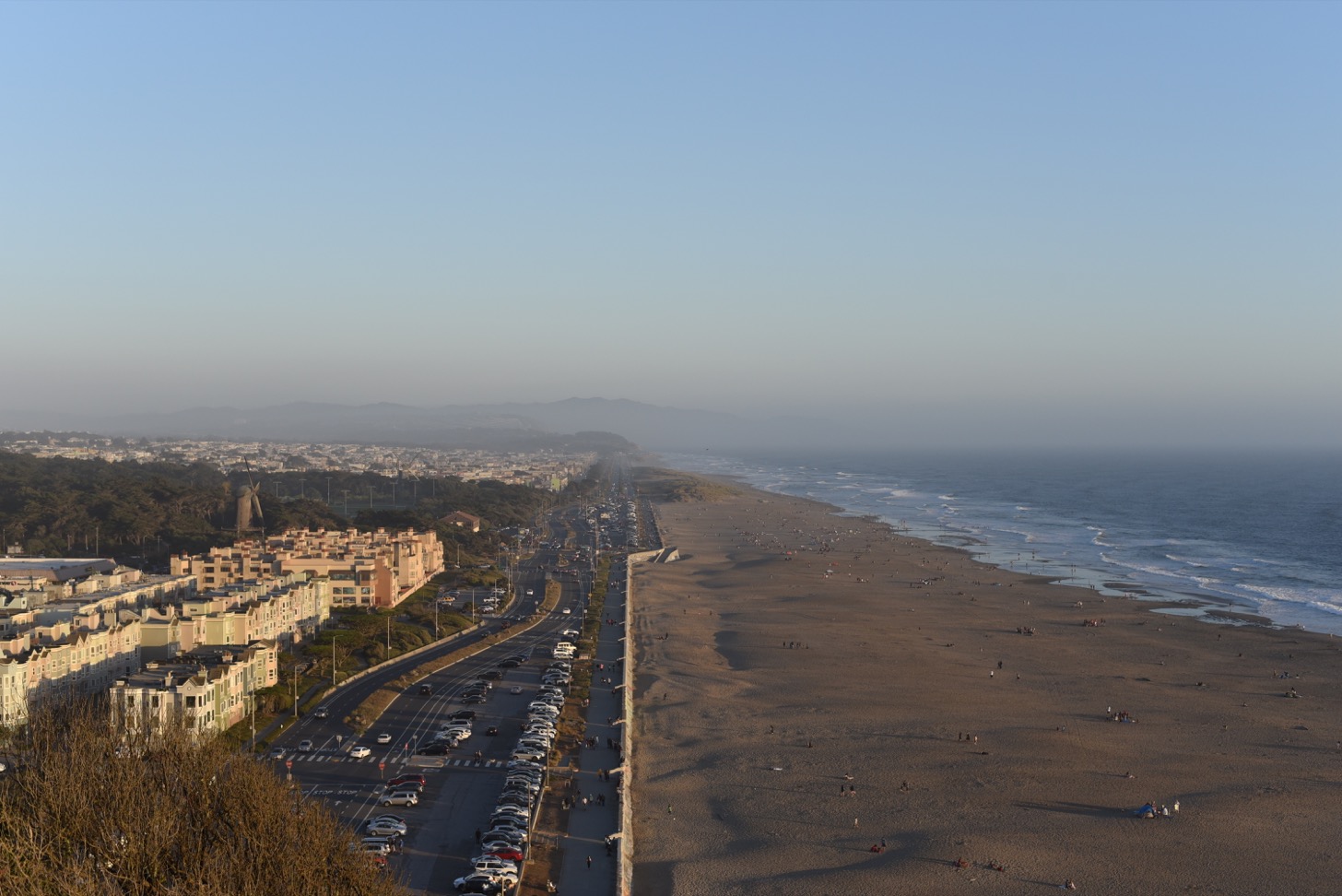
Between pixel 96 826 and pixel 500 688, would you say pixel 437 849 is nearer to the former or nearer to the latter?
pixel 96 826

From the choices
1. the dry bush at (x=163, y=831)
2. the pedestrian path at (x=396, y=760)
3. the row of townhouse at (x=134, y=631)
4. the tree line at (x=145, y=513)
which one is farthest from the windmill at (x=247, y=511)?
the dry bush at (x=163, y=831)

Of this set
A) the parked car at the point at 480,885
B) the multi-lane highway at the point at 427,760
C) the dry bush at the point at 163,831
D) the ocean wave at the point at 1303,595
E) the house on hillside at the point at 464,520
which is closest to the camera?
the dry bush at the point at 163,831

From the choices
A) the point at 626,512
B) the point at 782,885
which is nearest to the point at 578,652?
the point at 782,885

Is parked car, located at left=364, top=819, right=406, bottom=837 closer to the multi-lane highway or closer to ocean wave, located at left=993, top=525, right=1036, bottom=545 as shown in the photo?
the multi-lane highway

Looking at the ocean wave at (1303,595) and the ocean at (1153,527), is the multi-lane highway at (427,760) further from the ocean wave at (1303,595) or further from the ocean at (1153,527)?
the ocean wave at (1303,595)

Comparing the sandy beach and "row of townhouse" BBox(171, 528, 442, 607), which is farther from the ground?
"row of townhouse" BBox(171, 528, 442, 607)

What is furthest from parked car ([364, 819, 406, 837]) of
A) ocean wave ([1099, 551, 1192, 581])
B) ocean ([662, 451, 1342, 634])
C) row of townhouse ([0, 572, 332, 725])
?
ocean wave ([1099, 551, 1192, 581])
